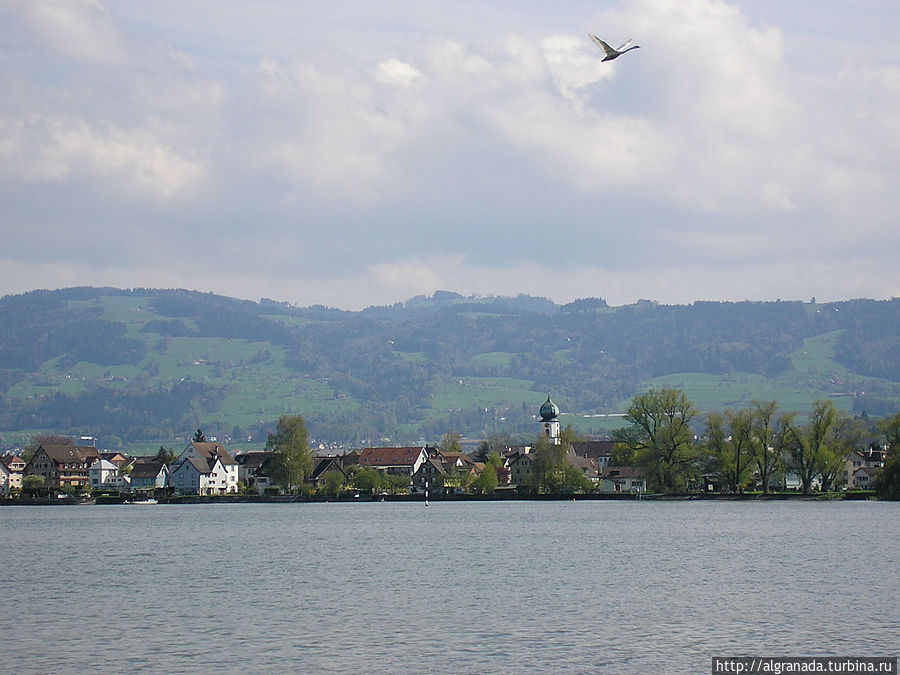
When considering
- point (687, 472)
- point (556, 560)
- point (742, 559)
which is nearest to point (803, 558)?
point (742, 559)

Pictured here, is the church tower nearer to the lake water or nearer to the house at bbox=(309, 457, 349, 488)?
the house at bbox=(309, 457, 349, 488)

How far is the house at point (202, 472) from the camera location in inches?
6225

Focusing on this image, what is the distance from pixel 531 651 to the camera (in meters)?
26.2

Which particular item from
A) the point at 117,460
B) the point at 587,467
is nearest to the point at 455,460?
the point at 587,467

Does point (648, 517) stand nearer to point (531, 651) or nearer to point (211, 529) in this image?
point (211, 529)

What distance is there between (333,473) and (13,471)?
6208 cm

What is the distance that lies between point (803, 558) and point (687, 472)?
60819 millimetres

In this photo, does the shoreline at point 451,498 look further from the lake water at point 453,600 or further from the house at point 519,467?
the lake water at point 453,600

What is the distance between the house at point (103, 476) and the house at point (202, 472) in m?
14.8

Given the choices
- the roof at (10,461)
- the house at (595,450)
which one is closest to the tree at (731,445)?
the house at (595,450)

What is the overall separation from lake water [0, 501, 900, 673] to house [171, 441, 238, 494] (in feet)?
300

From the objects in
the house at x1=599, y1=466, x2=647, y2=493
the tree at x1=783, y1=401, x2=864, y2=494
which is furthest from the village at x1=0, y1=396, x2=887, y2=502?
the tree at x1=783, y1=401, x2=864, y2=494

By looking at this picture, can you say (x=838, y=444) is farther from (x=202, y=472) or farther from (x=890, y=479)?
(x=202, y=472)

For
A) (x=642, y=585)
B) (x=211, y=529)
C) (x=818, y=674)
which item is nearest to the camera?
(x=818, y=674)
